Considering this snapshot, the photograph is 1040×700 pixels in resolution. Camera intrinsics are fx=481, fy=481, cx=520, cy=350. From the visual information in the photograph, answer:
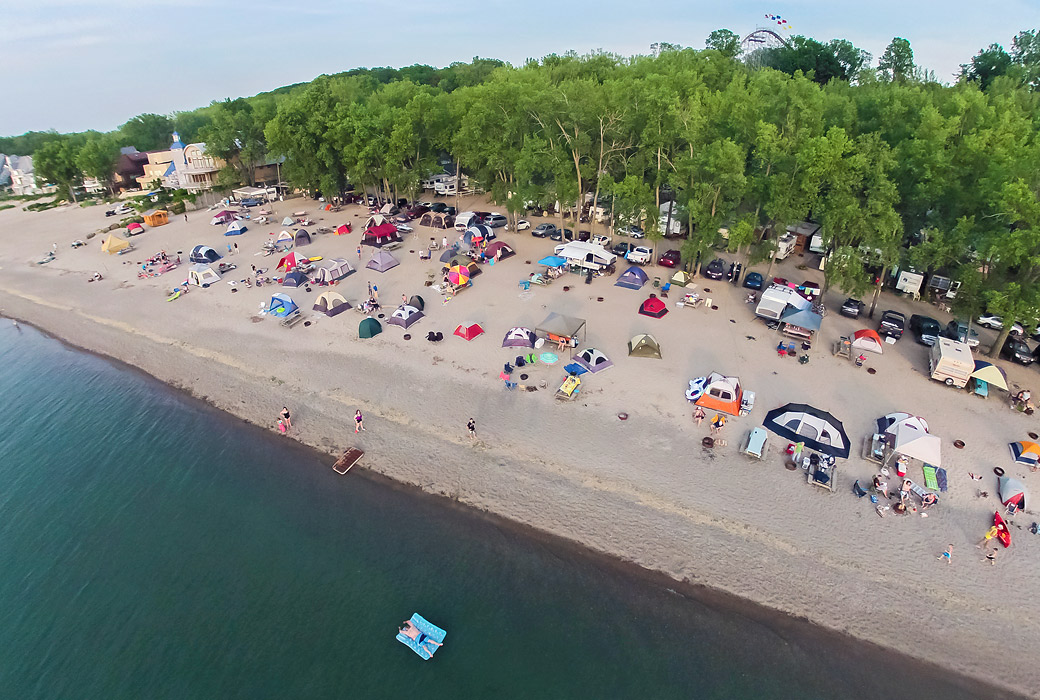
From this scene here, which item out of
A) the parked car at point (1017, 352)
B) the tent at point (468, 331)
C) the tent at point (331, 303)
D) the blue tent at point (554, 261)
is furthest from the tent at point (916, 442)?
the tent at point (331, 303)

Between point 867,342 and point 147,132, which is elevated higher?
point 147,132

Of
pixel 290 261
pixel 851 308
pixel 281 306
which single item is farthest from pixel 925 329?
pixel 290 261

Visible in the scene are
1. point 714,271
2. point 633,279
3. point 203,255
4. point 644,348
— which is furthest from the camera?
point 203,255

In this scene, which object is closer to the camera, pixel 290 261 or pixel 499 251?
pixel 290 261

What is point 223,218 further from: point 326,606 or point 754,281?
point 754,281

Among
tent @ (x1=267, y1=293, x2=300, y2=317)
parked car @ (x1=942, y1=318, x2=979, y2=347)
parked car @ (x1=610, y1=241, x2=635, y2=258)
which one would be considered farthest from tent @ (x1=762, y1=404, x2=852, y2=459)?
tent @ (x1=267, y1=293, x2=300, y2=317)

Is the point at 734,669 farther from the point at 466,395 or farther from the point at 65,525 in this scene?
the point at 65,525
